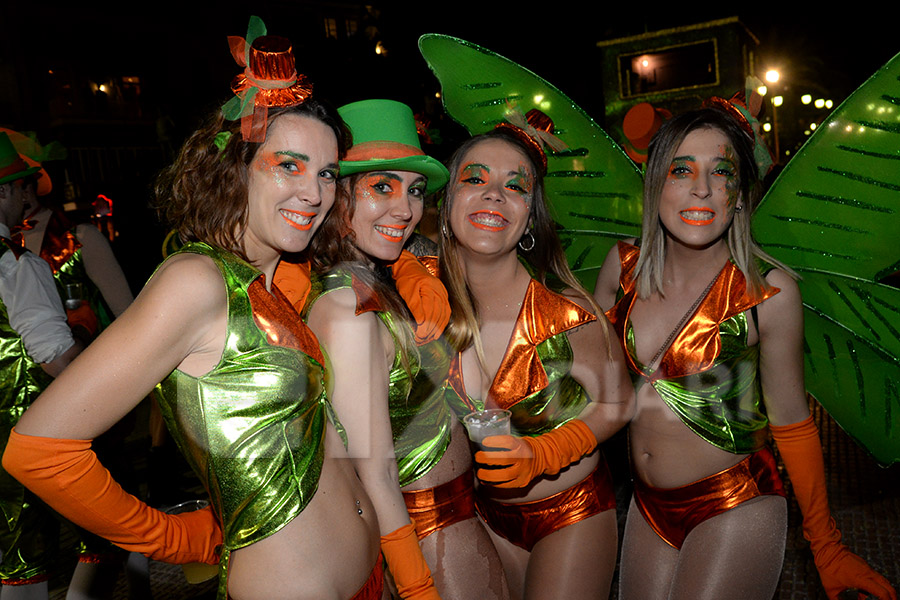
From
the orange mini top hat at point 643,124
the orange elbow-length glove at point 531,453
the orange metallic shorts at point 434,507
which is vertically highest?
the orange mini top hat at point 643,124

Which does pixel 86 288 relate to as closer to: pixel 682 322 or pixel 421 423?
pixel 421 423

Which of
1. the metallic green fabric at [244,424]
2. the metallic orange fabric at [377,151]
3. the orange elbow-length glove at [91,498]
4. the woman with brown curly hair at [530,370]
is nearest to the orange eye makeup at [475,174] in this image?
the woman with brown curly hair at [530,370]

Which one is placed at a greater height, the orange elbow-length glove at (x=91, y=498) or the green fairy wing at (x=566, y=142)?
the green fairy wing at (x=566, y=142)

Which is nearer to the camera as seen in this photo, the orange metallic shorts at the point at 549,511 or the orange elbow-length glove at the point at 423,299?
→ the orange elbow-length glove at the point at 423,299

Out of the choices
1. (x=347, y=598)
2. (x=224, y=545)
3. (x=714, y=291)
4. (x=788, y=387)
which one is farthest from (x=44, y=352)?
(x=788, y=387)

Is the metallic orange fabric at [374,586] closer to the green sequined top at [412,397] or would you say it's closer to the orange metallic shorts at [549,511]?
the green sequined top at [412,397]

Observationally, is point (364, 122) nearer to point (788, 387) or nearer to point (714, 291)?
point (714, 291)

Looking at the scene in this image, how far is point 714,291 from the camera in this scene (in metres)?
2.30

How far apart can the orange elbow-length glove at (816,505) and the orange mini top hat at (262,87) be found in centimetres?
190

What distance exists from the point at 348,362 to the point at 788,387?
1521 mm

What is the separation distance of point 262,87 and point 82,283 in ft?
7.82

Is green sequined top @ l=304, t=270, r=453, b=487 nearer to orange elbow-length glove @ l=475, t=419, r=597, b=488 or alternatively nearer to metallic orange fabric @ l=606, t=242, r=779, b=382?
orange elbow-length glove @ l=475, t=419, r=597, b=488

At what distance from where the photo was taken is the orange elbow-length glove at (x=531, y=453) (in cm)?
190

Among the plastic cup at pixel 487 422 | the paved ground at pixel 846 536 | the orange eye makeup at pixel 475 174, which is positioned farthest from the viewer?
the paved ground at pixel 846 536
